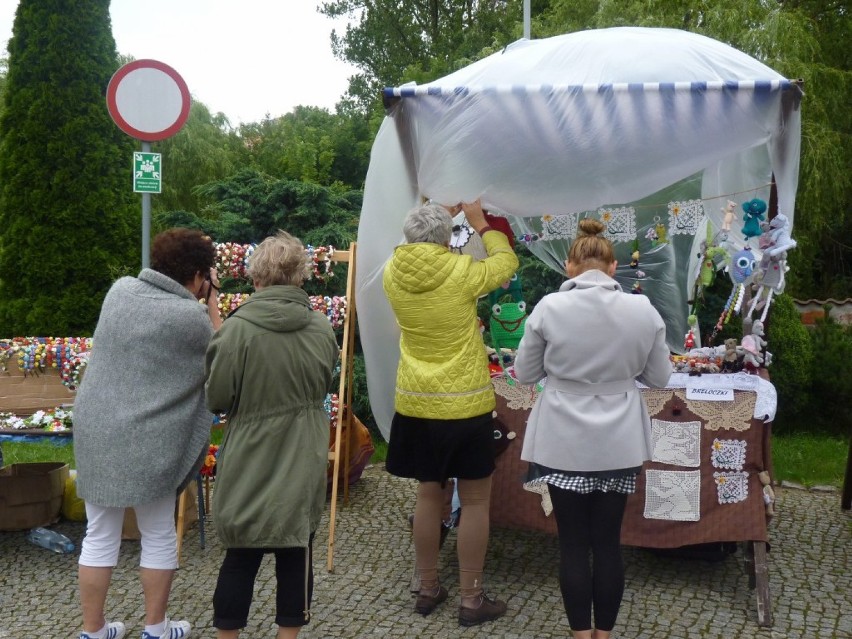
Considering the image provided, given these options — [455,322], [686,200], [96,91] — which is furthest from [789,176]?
[96,91]

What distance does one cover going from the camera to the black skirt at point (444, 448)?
130 inches

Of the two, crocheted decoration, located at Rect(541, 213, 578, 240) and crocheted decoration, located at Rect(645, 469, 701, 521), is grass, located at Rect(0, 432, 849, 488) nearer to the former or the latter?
crocheted decoration, located at Rect(645, 469, 701, 521)

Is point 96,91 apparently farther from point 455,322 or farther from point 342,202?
point 455,322

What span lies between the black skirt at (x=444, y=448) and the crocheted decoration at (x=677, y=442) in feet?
2.76

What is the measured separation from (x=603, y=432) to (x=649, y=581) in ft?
4.76

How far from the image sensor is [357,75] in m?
18.7

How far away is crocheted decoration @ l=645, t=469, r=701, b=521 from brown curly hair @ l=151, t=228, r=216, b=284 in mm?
2158

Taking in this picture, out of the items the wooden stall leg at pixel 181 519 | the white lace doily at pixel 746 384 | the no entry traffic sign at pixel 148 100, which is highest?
the no entry traffic sign at pixel 148 100

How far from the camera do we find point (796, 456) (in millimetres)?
6074

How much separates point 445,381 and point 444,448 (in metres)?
0.28

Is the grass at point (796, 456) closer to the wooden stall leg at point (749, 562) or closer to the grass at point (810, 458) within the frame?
the grass at point (810, 458)

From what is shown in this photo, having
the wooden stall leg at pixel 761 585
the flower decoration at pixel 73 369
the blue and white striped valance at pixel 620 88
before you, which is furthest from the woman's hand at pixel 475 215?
the flower decoration at pixel 73 369

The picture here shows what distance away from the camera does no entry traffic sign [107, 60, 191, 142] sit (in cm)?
414

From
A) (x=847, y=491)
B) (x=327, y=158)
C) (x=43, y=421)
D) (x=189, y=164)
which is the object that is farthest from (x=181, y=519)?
(x=189, y=164)
